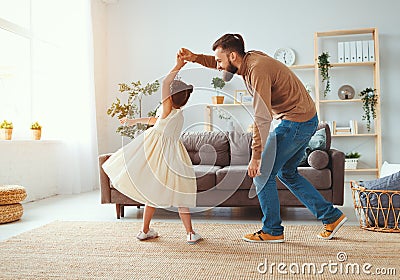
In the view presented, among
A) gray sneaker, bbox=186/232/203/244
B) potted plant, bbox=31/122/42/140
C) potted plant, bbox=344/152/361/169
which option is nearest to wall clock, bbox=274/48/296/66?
potted plant, bbox=344/152/361/169

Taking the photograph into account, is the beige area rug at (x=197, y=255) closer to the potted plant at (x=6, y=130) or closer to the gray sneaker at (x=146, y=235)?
the gray sneaker at (x=146, y=235)

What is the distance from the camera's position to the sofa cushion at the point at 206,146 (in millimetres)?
2353

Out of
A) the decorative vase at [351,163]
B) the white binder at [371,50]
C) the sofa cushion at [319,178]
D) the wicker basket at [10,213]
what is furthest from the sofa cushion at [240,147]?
the white binder at [371,50]

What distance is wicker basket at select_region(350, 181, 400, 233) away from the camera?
285 centimetres

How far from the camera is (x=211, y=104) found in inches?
81.5

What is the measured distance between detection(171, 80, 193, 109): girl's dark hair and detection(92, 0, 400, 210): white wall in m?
4.04

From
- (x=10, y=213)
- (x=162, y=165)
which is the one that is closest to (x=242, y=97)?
(x=162, y=165)

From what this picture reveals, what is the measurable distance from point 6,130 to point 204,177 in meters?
2.62

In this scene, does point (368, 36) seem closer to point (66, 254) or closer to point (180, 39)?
point (180, 39)

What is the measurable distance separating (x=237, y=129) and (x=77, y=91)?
3.55 meters

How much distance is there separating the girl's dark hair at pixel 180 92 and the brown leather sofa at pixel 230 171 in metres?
0.17

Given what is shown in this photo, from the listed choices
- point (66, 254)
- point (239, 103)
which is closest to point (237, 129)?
point (239, 103)

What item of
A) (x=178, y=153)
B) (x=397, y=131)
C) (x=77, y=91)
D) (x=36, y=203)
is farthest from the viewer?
(x=397, y=131)

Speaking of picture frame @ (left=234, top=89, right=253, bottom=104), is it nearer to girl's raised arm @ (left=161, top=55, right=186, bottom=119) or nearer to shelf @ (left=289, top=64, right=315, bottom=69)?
girl's raised arm @ (left=161, top=55, right=186, bottom=119)
